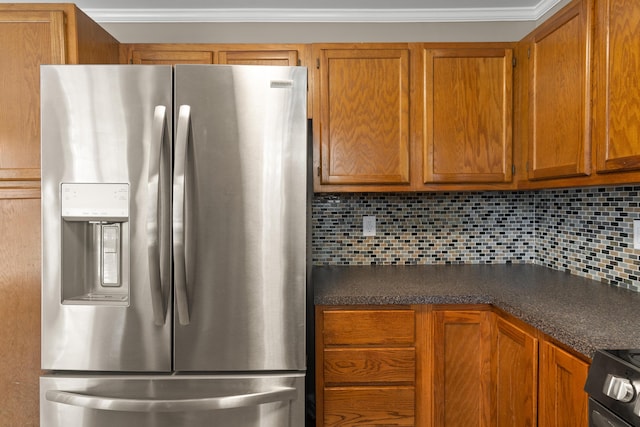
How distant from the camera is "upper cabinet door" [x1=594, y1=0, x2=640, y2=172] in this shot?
1337mm

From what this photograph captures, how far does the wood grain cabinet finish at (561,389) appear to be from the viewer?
121cm

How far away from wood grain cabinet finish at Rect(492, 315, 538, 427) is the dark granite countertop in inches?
3.6

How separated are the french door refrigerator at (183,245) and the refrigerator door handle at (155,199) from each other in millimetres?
11

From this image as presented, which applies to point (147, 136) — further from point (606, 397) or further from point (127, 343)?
point (606, 397)

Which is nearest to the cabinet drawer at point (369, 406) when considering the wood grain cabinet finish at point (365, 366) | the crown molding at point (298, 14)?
the wood grain cabinet finish at point (365, 366)

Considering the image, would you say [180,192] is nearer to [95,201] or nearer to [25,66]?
[95,201]

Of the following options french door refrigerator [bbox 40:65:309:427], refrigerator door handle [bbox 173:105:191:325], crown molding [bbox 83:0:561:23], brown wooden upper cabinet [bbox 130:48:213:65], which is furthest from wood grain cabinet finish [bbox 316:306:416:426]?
crown molding [bbox 83:0:561:23]

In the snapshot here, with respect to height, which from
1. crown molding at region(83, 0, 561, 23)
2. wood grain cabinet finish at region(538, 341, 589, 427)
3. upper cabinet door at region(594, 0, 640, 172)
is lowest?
wood grain cabinet finish at region(538, 341, 589, 427)

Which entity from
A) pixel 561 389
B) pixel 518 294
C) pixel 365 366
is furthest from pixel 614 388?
pixel 365 366

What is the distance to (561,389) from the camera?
132 centimetres

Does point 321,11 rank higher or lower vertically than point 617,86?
higher

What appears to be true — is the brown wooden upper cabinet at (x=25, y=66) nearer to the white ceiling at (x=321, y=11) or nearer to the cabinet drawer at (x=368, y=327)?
the white ceiling at (x=321, y=11)

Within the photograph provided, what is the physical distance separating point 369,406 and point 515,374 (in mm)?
615

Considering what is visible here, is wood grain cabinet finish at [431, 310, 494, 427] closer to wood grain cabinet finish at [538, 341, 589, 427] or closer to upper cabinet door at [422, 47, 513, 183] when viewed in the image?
wood grain cabinet finish at [538, 341, 589, 427]
